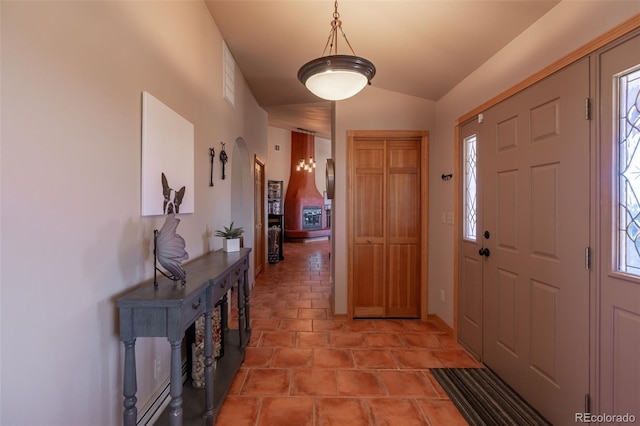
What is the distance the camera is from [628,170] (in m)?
1.41

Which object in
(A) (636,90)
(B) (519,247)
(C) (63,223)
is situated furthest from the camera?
(B) (519,247)

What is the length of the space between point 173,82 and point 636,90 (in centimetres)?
251

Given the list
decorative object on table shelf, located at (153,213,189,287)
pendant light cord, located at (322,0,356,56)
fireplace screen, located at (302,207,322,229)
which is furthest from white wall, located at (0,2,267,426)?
fireplace screen, located at (302,207,322,229)

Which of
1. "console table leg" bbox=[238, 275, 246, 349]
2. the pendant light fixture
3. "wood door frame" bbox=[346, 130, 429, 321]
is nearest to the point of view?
the pendant light fixture

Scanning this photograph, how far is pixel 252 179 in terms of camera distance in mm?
4578

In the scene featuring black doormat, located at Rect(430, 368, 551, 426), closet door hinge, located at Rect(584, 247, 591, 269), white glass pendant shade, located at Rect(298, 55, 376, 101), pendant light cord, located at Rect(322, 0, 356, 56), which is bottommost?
black doormat, located at Rect(430, 368, 551, 426)

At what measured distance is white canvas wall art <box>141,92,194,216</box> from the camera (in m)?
1.59

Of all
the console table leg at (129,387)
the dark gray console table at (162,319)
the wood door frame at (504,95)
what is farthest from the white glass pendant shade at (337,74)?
the console table leg at (129,387)

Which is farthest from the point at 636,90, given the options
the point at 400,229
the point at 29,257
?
the point at 29,257

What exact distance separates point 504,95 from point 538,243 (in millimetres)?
1115

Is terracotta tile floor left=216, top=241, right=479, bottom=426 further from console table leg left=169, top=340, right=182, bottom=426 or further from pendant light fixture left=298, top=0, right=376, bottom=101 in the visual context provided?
pendant light fixture left=298, top=0, right=376, bottom=101

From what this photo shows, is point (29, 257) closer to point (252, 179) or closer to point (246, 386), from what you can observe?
point (246, 386)

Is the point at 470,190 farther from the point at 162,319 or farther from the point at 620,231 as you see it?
the point at 162,319

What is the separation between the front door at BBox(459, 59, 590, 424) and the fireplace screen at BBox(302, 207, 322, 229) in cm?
820
